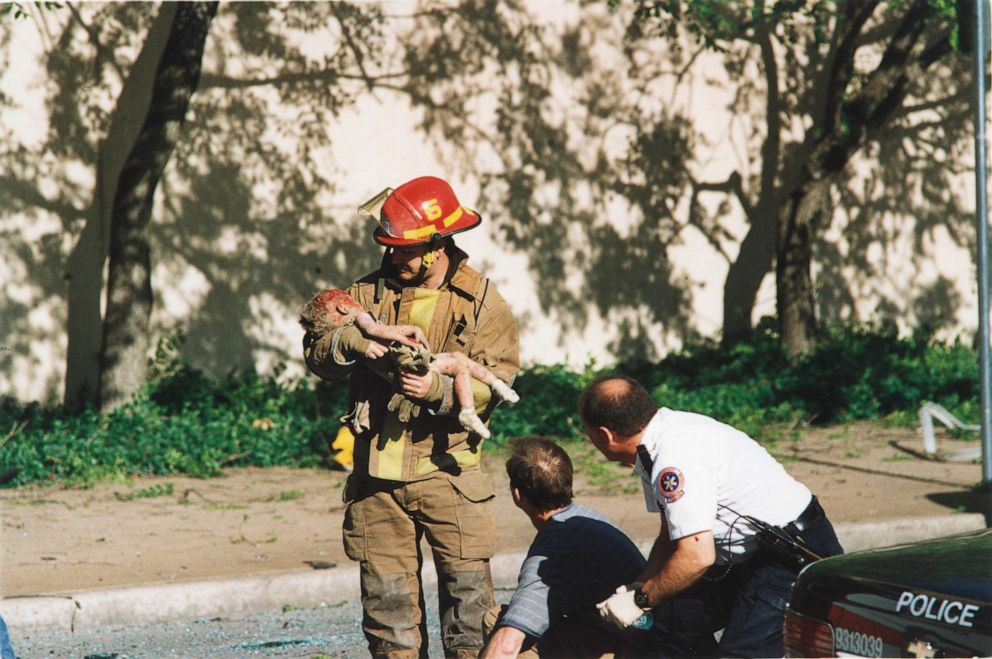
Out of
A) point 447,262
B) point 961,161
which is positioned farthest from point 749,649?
point 961,161

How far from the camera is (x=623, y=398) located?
4125 mm

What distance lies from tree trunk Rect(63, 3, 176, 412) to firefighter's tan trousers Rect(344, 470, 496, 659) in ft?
22.2

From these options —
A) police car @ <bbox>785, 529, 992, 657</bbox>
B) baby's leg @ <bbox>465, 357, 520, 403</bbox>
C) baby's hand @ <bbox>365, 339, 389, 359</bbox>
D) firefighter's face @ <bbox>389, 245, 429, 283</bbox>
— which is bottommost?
police car @ <bbox>785, 529, 992, 657</bbox>

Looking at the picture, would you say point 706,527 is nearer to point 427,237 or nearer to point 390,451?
point 390,451

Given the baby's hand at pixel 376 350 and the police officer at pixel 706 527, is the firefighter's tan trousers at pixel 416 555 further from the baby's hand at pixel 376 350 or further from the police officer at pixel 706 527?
the police officer at pixel 706 527

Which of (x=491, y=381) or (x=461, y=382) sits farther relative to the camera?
(x=491, y=381)

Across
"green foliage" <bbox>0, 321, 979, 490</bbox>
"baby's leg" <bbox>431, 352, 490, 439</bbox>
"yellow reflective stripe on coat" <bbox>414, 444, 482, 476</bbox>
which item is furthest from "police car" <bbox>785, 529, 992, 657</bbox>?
"green foliage" <bbox>0, 321, 979, 490</bbox>

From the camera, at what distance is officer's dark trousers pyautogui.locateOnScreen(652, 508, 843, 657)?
4.09 m

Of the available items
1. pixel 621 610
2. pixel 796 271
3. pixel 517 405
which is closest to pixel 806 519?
pixel 621 610

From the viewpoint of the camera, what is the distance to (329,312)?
4.56 meters

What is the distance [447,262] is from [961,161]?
10829 millimetres

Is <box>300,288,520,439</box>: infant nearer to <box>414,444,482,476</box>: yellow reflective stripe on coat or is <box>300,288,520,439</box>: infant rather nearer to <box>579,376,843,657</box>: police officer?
<box>414,444,482,476</box>: yellow reflective stripe on coat

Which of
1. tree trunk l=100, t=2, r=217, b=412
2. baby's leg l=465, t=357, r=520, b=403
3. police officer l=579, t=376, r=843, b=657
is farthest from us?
tree trunk l=100, t=2, r=217, b=412

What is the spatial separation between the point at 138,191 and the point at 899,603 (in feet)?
27.6
